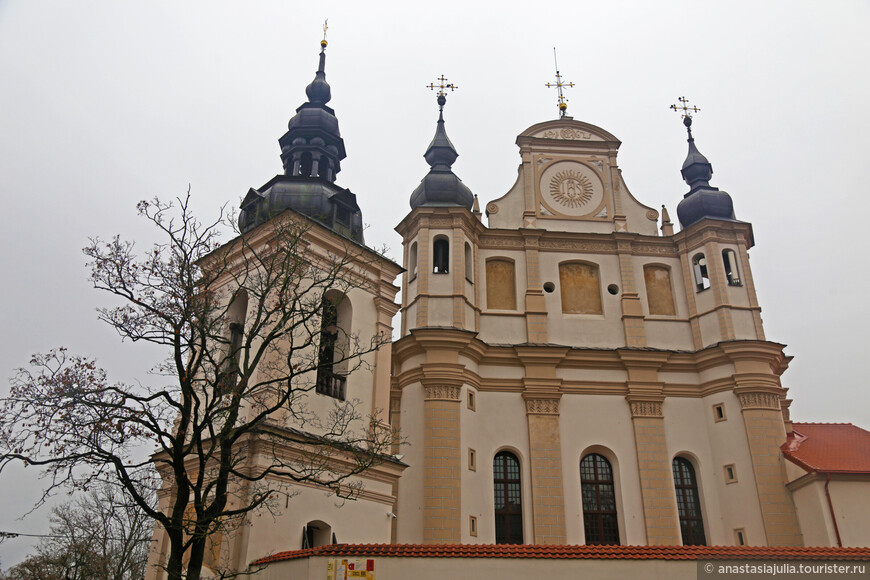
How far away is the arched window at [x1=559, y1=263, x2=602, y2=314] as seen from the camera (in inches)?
874

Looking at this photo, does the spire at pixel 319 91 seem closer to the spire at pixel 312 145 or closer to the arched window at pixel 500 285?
the spire at pixel 312 145

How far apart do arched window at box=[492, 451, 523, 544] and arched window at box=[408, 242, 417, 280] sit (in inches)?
235

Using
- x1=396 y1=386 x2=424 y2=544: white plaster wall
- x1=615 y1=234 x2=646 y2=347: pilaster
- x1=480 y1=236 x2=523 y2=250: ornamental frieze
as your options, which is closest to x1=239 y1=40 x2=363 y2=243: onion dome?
x1=396 y1=386 x2=424 y2=544: white plaster wall

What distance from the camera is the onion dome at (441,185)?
893 inches

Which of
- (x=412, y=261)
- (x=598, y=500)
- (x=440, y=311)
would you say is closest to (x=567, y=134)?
(x=412, y=261)

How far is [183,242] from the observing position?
10664 millimetres

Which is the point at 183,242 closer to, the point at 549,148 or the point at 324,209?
the point at 324,209

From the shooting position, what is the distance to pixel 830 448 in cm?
1958

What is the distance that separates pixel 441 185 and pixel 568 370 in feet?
23.0

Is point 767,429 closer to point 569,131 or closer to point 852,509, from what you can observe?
point 852,509

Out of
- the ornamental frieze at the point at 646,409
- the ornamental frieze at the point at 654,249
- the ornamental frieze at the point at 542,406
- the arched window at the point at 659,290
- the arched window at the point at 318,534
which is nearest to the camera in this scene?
the arched window at the point at 318,534

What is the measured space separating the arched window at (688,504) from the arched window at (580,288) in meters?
5.13

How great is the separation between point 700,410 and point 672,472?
84.6 inches

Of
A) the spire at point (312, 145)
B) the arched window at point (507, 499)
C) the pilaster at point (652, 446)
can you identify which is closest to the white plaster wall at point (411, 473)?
the arched window at point (507, 499)
